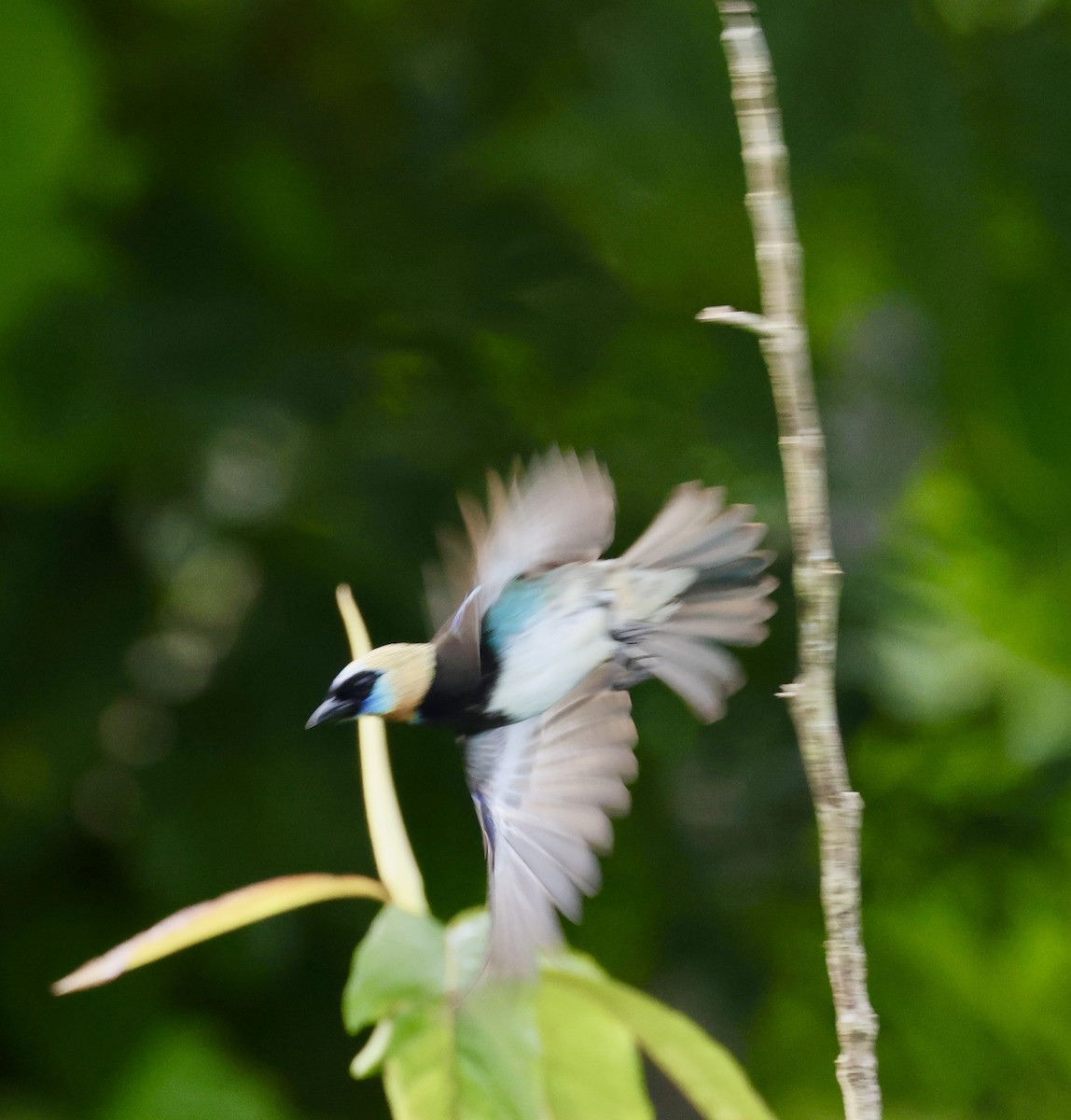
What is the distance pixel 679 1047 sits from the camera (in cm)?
23

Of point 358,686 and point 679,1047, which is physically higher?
point 358,686

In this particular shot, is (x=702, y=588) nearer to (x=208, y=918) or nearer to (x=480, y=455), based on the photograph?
(x=208, y=918)

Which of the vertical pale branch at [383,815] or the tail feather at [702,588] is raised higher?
the tail feather at [702,588]

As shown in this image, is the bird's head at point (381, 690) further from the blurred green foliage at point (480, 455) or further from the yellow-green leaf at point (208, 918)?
the blurred green foliage at point (480, 455)

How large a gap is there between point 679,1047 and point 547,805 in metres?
0.10

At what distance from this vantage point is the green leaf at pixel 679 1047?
0.22m

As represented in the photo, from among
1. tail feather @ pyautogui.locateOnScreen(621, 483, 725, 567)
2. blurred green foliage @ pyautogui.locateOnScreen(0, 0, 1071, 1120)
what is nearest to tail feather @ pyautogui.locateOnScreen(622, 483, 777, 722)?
tail feather @ pyautogui.locateOnScreen(621, 483, 725, 567)

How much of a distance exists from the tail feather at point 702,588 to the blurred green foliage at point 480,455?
0.23 metres

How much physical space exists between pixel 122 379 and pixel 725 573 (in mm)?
322

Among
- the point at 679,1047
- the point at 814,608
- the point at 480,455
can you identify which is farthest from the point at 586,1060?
the point at 480,455

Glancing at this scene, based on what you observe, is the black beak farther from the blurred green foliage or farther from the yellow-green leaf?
the blurred green foliage

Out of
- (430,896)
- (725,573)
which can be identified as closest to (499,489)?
(725,573)

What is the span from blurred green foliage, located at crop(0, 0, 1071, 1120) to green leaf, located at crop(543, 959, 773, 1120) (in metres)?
0.16

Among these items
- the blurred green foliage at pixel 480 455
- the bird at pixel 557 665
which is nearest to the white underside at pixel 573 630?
the bird at pixel 557 665
